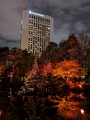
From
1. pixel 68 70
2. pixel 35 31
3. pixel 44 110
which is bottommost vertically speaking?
pixel 44 110

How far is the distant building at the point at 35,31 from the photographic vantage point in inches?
4181

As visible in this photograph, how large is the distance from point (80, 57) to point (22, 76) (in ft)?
40.9

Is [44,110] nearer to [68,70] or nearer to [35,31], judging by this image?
[68,70]

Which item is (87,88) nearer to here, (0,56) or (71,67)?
(71,67)

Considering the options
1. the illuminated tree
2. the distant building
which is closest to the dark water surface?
the illuminated tree

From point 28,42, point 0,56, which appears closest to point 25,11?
point 28,42

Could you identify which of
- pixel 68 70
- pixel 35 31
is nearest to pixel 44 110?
pixel 68 70

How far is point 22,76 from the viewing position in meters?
40.5

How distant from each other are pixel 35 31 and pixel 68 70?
8389cm

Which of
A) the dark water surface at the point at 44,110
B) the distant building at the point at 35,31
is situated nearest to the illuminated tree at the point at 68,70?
the dark water surface at the point at 44,110

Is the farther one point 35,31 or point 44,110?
point 35,31

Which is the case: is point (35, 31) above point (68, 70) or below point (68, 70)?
above

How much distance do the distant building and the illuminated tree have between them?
7135cm

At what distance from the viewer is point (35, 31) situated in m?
113
